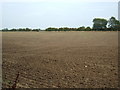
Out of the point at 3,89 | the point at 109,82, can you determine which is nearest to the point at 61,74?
the point at 109,82

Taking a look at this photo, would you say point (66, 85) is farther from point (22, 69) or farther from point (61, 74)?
point (22, 69)

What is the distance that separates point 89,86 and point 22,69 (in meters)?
2.27

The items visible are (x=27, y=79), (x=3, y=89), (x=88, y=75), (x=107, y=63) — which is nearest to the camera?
(x=3, y=89)

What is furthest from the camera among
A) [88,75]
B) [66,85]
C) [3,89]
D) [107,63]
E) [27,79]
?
[107,63]

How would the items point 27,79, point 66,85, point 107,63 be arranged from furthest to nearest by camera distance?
point 107,63 < point 27,79 < point 66,85

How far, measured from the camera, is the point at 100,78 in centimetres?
480

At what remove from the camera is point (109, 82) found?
4551mm

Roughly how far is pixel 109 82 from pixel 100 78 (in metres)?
0.31

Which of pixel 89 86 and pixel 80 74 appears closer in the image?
pixel 89 86

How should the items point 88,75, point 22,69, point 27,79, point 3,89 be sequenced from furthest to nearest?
point 22,69, point 88,75, point 27,79, point 3,89

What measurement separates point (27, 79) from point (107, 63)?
323 cm

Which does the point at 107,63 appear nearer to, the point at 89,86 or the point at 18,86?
the point at 89,86

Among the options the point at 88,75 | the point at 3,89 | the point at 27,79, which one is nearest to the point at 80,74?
the point at 88,75

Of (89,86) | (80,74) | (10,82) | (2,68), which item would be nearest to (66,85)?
(89,86)
